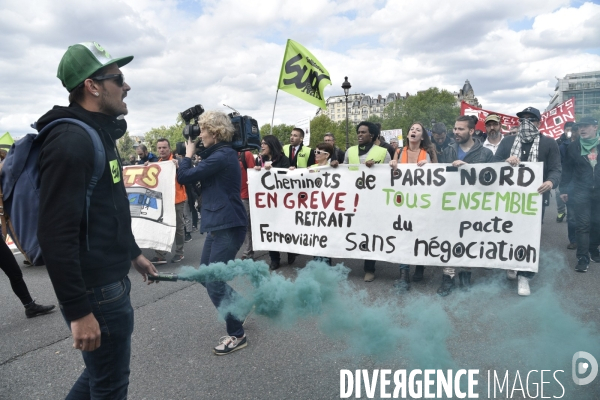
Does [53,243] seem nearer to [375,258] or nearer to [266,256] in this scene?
[375,258]

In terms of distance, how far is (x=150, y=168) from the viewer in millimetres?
6477

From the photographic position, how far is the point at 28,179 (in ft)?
5.36

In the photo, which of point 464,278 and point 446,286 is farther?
point 464,278

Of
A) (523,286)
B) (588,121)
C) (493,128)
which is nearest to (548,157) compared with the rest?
(588,121)

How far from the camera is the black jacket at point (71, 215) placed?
4.89ft

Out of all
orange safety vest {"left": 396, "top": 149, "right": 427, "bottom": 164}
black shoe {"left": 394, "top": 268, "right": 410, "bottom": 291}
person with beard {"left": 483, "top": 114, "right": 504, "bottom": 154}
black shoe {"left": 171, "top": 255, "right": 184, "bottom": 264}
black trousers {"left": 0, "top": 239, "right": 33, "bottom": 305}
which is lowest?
black shoe {"left": 171, "top": 255, "right": 184, "bottom": 264}

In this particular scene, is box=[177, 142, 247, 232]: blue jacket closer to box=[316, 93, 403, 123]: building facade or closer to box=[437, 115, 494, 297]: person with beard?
box=[437, 115, 494, 297]: person with beard

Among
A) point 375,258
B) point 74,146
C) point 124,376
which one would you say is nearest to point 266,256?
point 375,258

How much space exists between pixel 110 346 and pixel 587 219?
5920 millimetres

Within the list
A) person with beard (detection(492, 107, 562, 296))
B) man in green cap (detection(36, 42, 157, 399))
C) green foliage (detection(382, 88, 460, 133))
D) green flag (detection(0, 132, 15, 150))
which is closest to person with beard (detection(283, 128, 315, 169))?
person with beard (detection(492, 107, 562, 296))

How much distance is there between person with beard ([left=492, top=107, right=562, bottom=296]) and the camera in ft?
15.1

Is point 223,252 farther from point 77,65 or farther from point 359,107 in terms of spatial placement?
→ point 359,107

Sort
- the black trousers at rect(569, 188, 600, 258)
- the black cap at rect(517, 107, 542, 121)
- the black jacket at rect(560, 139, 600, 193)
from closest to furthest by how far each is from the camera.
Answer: the black cap at rect(517, 107, 542, 121) < the black trousers at rect(569, 188, 600, 258) < the black jacket at rect(560, 139, 600, 193)

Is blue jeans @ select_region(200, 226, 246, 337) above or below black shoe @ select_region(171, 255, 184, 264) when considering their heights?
above
